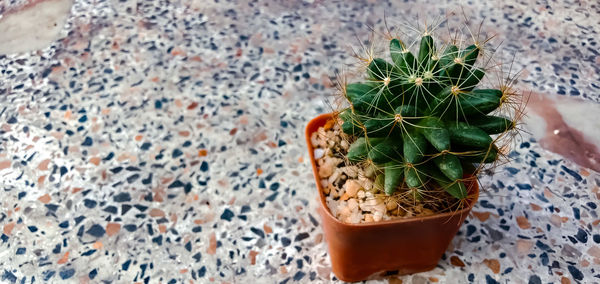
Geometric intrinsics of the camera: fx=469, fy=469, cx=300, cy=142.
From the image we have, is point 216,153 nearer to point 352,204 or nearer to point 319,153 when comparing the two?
point 319,153

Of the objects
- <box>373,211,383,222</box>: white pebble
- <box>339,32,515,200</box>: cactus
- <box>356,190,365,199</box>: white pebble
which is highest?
<box>339,32,515,200</box>: cactus

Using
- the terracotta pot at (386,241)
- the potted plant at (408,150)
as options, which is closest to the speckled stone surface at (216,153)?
the terracotta pot at (386,241)


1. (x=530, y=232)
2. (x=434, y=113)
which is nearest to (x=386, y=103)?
(x=434, y=113)

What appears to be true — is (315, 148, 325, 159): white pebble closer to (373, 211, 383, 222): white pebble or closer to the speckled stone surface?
(373, 211, 383, 222): white pebble

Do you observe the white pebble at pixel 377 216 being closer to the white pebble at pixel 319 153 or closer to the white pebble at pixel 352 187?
the white pebble at pixel 352 187

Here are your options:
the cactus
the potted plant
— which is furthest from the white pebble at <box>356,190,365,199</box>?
the cactus

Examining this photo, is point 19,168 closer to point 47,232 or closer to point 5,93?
point 47,232
